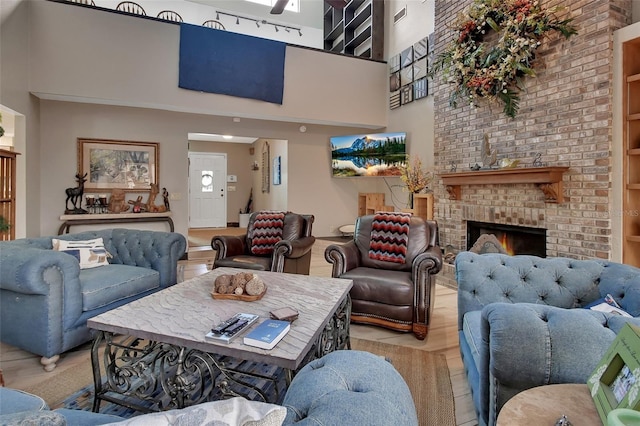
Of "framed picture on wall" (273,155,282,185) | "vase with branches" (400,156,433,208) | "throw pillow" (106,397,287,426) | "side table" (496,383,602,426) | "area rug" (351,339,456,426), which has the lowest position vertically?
"area rug" (351,339,456,426)

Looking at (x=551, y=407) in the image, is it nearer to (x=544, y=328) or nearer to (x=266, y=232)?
(x=544, y=328)

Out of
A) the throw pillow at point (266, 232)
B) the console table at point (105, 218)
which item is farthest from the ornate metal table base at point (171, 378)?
the console table at point (105, 218)

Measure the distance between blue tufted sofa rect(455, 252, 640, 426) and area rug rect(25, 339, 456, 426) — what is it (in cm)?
28

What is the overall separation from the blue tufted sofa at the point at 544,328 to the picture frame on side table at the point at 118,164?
17.0 ft

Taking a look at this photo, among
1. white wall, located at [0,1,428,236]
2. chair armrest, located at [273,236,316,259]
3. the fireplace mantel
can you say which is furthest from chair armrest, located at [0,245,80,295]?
the fireplace mantel

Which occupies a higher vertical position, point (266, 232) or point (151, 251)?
point (266, 232)

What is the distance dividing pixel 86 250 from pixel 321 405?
9.70 feet

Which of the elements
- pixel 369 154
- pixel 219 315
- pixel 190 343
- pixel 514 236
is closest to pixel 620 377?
pixel 190 343

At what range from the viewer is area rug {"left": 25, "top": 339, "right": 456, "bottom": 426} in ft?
5.73

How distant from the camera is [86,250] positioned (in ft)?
9.31

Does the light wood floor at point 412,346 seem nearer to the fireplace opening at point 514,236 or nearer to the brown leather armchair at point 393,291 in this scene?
the brown leather armchair at point 393,291

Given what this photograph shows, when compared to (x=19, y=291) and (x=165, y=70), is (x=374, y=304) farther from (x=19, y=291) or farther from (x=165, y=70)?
(x=165, y=70)

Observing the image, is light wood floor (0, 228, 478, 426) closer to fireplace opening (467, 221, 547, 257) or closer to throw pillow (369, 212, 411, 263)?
throw pillow (369, 212, 411, 263)

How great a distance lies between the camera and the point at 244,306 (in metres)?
1.87
